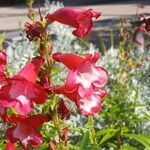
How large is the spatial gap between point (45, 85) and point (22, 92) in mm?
79

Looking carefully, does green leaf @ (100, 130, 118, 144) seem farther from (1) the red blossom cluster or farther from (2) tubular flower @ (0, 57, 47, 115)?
(2) tubular flower @ (0, 57, 47, 115)

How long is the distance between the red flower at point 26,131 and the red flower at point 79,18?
32cm

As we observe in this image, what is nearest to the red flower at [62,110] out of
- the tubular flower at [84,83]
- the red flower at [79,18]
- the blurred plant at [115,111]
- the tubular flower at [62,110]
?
the tubular flower at [62,110]

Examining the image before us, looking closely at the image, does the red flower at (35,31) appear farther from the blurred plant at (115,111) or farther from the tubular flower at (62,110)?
the blurred plant at (115,111)

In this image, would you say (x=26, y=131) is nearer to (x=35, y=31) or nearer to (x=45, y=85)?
(x=45, y=85)

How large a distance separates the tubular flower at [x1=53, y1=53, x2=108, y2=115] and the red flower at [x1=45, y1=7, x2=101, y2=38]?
85 mm

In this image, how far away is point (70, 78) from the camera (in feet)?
6.31

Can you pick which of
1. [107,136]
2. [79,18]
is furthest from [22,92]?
[107,136]

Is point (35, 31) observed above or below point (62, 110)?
above

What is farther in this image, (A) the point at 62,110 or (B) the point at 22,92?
(A) the point at 62,110

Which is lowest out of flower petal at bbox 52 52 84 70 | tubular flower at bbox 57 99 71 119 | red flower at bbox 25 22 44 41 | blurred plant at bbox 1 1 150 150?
blurred plant at bbox 1 1 150 150

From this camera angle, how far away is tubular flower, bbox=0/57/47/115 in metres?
1.92

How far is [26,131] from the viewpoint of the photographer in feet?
6.73

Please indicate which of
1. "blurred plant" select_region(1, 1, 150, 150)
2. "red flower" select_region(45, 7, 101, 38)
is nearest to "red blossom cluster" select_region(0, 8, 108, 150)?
"red flower" select_region(45, 7, 101, 38)
